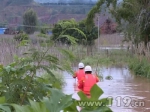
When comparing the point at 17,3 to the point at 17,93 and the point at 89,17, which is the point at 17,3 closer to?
the point at 89,17

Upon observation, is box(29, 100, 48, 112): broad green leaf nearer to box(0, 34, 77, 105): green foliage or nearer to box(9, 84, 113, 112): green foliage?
box(9, 84, 113, 112): green foliage

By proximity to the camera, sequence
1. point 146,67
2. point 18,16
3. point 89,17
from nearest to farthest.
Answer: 1. point 146,67
2. point 89,17
3. point 18,16

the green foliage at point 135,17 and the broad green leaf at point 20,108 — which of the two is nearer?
the broad green leaf at point 20,108

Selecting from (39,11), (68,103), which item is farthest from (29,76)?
(39,11)

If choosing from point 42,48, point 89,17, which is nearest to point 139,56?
point 89,17

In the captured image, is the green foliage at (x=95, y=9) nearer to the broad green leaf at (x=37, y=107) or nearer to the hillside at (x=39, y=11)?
the hillside at (x=39, y=11)

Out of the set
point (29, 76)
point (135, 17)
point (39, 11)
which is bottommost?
point (39, 11)

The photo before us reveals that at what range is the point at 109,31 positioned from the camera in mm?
59844

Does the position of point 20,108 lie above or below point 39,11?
above

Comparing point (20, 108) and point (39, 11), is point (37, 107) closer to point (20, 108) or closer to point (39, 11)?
point (20, 108)

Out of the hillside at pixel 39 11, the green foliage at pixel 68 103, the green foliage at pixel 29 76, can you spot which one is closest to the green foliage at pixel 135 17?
the hillside at pixel 39 11

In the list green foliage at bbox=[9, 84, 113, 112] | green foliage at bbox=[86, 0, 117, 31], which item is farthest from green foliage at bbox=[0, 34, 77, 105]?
green foliage at bbox=[86, 0, 117, 31]

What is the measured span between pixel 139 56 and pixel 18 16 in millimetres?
34585

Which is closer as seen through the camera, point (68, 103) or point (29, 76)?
point (68, 103)
